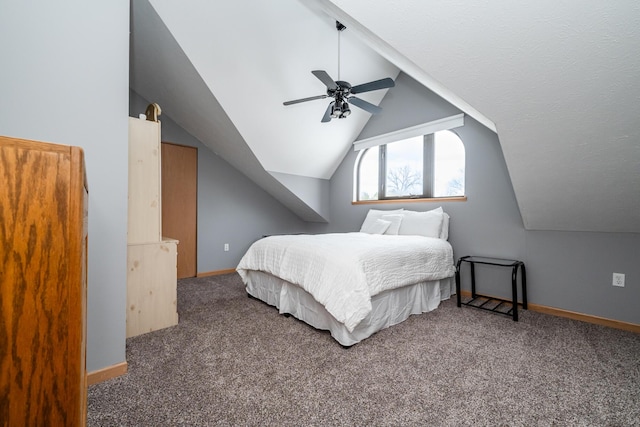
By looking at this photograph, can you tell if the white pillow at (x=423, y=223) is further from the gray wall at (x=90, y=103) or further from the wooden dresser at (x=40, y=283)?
the wooden dresser at (x=40, y=283)

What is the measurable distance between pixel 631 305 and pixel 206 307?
3.62 m

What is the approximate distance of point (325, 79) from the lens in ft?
8.17

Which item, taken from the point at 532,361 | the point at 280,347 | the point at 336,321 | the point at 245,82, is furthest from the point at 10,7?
the point at 532,361

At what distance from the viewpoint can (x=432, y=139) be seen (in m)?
3.56

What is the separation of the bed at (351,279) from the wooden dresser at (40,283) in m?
1.51

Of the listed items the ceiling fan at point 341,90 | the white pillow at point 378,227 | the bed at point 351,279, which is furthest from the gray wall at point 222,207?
the ceiling fan at point 341,90

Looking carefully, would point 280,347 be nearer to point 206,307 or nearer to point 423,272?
point 206,307

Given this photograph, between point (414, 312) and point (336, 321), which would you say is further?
point (414, 312)

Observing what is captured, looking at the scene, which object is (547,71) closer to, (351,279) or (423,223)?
(351,279)

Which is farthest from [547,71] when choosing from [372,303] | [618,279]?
[618,279]

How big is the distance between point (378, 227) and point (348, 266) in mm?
1717

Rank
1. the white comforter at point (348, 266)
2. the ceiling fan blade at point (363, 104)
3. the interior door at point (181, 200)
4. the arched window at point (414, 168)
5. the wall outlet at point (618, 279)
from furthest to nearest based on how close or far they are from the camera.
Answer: the interior door at point (181, 200), the arched window at point (414, 168), the ceiling fan blade at point (363, 104), the wall outlet at point (618, 279), the white comforter at point (348, 266)

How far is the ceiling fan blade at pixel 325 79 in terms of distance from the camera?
7.87 ft

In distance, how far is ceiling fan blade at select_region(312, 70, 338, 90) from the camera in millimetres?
2399
